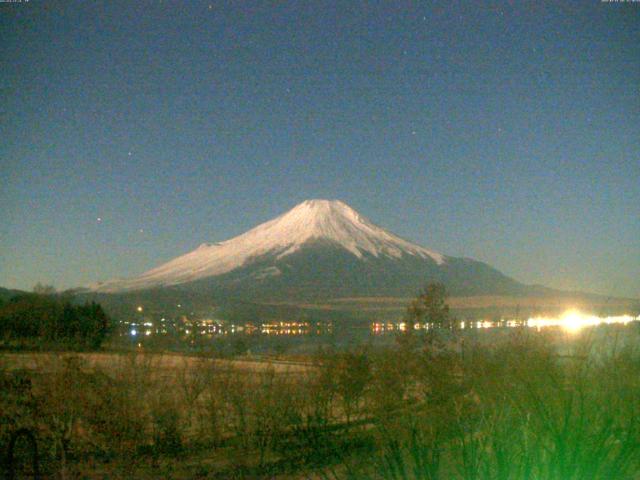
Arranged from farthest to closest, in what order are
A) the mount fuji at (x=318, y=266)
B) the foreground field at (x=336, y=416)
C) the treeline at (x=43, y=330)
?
the mount fuji at (x=318, y=266) → the treeline at (x=43, y=330) → the foreground field at (x=336, y=416)

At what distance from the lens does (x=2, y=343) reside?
12.4 m

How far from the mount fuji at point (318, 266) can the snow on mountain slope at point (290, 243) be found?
→ 18cm

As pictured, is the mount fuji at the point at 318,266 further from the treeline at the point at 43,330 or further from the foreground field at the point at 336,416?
the foreground field at the point at 336,416

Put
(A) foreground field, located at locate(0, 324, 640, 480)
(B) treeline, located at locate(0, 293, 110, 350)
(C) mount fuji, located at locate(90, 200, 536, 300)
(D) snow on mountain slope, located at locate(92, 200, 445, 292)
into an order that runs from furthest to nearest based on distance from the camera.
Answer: (D) snow on mountain slope, located at locate(92, 200, 445, 292)
(C) mount fuji, located at locate(90, 200, 536, 300)
(B) treeline, located at locate(0, 293, 110, 350)
(A) foreground field, located at locate(0, 324, 640, 480)

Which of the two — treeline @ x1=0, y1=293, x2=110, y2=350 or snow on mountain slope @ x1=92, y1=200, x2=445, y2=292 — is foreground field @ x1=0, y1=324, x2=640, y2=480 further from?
snow on mountain slope @ x1=92, y1=200, x2=445, y2=292

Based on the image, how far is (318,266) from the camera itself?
417 ft

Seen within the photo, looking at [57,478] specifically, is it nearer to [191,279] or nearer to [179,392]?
[179,392]

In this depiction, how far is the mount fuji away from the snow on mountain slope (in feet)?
0.58

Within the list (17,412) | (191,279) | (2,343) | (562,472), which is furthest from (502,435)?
(191,279)

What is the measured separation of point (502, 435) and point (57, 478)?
16.5 feet

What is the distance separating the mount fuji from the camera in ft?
365

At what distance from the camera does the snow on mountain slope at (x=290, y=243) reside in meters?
130

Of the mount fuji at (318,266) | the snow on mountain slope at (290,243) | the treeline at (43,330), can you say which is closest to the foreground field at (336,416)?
the treeline at (43,330)

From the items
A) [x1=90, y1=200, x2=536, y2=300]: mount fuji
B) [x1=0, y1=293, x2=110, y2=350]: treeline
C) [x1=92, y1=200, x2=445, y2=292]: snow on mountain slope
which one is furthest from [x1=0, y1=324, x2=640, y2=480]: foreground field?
[x1=92, y1=200, x2=445, y2=292]: snow on mountain slope
